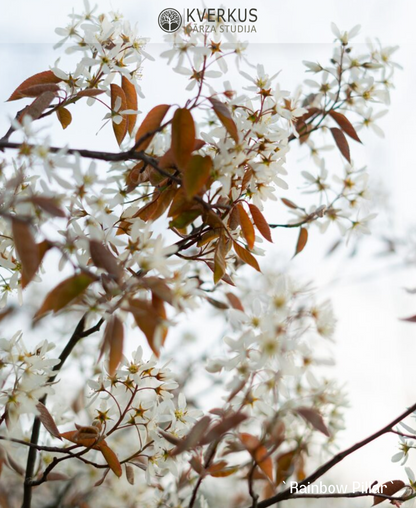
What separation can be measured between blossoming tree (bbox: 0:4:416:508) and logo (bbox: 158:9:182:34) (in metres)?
0.09

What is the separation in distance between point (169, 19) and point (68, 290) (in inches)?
22.1

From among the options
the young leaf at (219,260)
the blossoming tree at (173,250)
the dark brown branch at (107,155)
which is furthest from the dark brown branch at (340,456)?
the dark brown branch at (107,155)

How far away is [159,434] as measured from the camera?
2.12 feet

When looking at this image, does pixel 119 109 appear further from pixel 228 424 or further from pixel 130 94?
pixel 228 424

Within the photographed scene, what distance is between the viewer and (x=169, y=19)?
84 centimetres

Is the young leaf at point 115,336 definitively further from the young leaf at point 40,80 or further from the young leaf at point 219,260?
the young leaf at point 40,80

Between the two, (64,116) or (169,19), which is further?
(169,19)

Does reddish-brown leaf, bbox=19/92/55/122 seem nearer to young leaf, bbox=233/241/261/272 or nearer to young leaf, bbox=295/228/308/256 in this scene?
young leaf, bbox=233/241/261/272

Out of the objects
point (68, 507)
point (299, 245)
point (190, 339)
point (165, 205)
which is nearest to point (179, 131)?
point (165, 205)

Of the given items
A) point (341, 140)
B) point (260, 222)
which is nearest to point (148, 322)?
point (260, 222)

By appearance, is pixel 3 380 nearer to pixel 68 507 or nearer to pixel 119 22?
pixel 119 22

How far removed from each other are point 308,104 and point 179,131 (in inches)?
16.1

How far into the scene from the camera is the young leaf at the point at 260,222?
0.65 meters

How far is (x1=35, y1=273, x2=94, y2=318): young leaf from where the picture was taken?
0.44 metres
